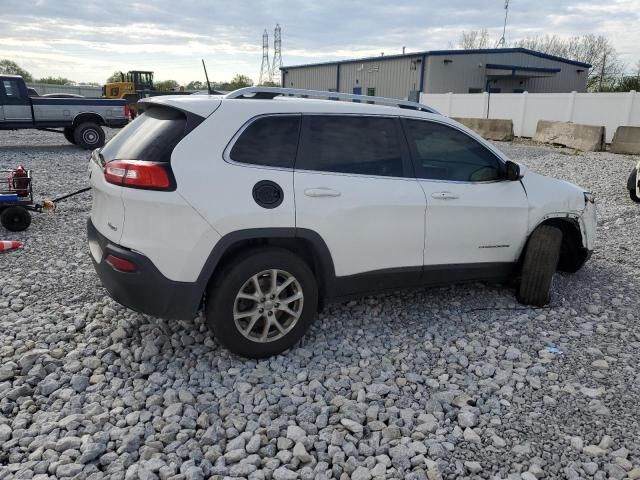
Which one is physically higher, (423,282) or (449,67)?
(449,67)

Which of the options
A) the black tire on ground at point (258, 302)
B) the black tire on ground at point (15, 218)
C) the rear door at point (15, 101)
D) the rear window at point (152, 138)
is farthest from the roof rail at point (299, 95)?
the rear door at point (15, 101)

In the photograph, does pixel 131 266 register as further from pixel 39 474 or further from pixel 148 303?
pixel 39 474

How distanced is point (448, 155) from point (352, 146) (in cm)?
95

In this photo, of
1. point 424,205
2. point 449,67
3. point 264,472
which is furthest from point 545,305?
point 449,67

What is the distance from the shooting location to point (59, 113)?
1550 centimetres

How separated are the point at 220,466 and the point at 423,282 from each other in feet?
7.46

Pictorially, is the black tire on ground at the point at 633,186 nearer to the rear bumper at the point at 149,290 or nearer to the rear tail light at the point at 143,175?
the rear bumper at the point at 149,290

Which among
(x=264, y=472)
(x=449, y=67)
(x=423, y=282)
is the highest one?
(x=449, y=67)

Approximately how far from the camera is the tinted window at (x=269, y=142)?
11.0 ft

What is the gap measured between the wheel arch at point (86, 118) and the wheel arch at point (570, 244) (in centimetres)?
1477

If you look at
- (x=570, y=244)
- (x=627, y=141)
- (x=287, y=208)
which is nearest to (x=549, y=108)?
(x=627, y=141)

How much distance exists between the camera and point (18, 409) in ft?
9.78

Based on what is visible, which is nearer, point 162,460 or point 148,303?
point 162,460

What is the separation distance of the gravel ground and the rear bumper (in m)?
0.46
